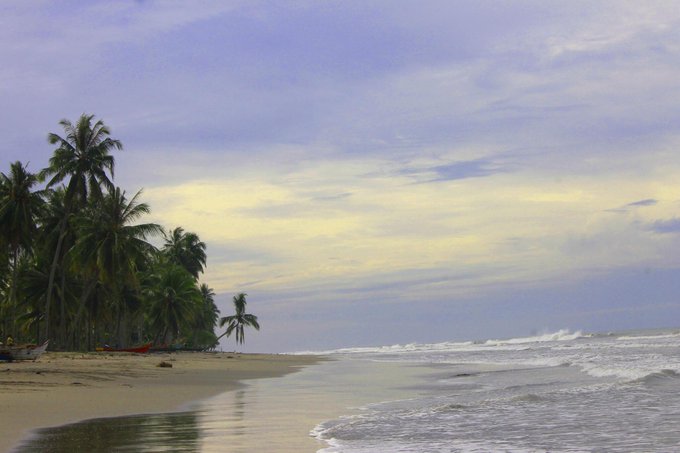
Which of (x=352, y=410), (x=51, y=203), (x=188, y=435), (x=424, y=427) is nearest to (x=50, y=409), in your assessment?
(x=188, y=435)

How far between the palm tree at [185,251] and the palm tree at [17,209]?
99.7ft

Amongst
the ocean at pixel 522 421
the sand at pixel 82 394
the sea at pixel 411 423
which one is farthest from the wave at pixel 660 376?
the sand at pixel 82 394

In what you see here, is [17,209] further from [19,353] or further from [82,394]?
[82,394]

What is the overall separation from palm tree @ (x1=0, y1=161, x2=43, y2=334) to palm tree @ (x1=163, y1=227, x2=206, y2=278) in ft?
99.7

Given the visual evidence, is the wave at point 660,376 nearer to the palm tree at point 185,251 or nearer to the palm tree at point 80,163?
the palm tree at point 80,163

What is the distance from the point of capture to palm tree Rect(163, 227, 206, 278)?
2881 inches

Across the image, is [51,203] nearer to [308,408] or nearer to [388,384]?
[388,384]

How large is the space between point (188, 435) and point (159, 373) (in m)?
16.7

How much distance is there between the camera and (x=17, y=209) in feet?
132

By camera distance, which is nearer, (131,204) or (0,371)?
(0,371)

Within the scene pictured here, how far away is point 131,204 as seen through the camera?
46.2 m

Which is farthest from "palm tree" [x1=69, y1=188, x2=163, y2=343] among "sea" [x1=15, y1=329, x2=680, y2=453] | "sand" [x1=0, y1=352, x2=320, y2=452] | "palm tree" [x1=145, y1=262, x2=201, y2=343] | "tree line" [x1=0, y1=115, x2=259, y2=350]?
"sea" [x1=15, y1=329, x2=680, y2=453]

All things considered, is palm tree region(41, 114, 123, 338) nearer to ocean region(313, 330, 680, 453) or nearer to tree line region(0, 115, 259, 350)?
tree line region(0, 115, 259, 350)

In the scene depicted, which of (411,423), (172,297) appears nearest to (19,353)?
(411,423)
